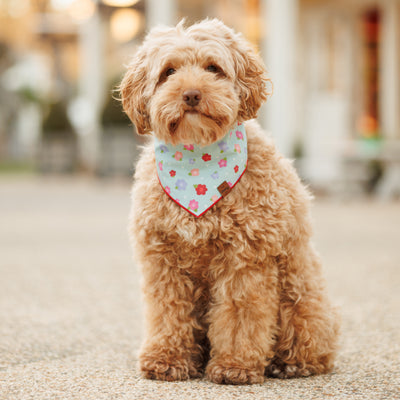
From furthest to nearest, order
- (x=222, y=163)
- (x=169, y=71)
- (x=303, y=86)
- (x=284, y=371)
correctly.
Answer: (x=303, y=86) < (x=284, y=371) < (x=222, y=163) < (x=169, y=71)

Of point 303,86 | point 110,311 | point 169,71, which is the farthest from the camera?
point 303,86

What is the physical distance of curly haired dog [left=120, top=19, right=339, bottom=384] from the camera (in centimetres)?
282

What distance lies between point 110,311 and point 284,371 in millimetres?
1700

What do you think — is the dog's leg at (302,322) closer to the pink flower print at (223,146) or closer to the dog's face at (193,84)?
the pink flower print at (223,146)

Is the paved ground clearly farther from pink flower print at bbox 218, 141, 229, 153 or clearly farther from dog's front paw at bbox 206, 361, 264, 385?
pink flower print at bbox 218, 141, 229, 153

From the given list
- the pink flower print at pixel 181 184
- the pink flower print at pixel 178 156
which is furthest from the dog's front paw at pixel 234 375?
the pink flower print at pixel 178 156

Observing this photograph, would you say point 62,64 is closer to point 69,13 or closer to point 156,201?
point 69,13

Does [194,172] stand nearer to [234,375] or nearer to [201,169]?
[201,169]

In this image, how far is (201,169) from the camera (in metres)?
3.02

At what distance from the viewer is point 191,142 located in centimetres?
288

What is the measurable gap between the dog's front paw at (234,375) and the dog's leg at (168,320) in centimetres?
15

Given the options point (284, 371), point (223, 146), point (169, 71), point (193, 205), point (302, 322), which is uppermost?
point (169, 71)

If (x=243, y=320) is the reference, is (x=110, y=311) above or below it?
below

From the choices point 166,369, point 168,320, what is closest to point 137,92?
point 168,320
